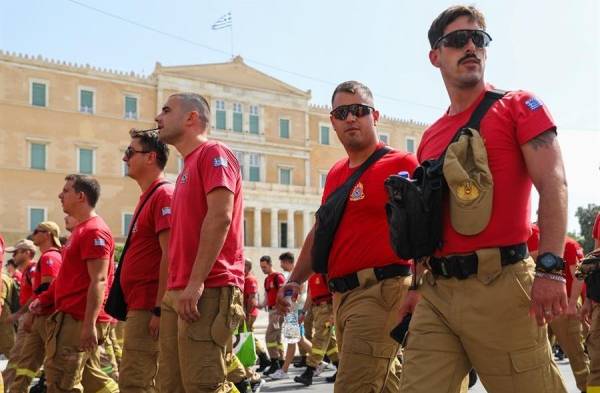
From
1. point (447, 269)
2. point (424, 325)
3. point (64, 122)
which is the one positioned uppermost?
point (64, 122)

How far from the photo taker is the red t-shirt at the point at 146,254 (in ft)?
19.9

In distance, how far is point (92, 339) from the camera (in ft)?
21.6

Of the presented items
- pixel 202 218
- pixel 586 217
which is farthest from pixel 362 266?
pixel 586 217

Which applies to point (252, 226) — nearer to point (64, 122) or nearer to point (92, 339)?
point (64, 122)

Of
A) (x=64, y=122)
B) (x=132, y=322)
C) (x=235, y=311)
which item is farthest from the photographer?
(x=64, y=122)

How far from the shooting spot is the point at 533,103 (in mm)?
3721

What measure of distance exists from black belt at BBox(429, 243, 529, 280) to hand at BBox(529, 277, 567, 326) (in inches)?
8.9

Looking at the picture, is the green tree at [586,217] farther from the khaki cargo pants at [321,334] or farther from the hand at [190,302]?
the hand at [190,302]

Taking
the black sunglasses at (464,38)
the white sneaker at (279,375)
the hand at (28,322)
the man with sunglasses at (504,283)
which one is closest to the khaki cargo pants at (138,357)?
the hand at (28,322)

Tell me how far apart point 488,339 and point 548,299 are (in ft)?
1.15

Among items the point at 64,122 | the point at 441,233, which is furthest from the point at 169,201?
the point at 64,122

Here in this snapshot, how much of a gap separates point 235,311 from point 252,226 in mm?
53038

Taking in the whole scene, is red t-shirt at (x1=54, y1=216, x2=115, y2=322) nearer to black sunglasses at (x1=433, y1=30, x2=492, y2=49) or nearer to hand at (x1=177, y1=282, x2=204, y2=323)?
hand at (x1=177, y1=282, x2=204, y2=323)

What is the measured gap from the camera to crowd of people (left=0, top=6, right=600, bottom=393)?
3.59 m
